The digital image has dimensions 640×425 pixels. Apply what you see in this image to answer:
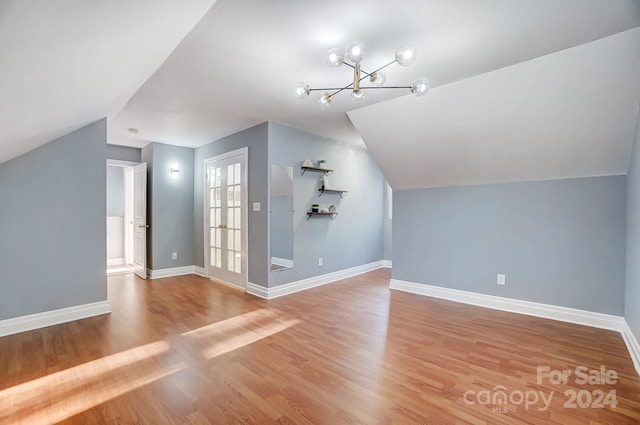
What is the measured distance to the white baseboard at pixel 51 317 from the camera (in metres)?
2.78

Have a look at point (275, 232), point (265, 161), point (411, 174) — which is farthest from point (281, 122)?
point (411, 174)

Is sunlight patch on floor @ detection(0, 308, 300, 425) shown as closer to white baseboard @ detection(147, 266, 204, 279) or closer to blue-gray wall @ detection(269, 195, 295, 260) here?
blue-gray wall @ detection(269, 195, 295, 260)

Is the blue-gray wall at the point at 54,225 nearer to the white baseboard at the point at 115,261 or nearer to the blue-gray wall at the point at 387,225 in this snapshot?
the white baseboard at the point at 115,261

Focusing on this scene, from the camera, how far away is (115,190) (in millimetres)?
6719

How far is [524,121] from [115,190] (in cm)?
795

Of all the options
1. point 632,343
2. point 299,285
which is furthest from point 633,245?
point 299,285

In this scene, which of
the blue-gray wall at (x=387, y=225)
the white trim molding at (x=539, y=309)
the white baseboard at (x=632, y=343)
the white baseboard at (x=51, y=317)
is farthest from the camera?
the blue-gray wall at (x=387, y=225)

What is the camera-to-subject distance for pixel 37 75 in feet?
4.91

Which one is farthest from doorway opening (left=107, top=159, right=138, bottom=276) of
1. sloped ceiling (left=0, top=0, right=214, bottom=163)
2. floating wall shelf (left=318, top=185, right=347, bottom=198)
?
floating wall shelf (left=318, top=185, right=347, bottom=198)

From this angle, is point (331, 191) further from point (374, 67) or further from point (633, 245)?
point (633, 245)

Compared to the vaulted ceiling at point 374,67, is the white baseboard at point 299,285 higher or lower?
lower

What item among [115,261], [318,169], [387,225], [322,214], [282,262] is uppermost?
[318,169]

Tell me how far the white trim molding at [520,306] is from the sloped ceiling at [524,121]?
150 centimetres

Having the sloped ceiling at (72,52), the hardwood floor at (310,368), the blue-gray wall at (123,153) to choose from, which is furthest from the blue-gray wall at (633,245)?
the blue-gray wall at (123,153)
